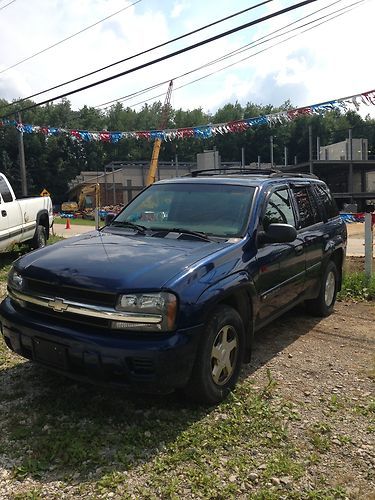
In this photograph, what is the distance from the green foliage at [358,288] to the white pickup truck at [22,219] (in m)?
6.24

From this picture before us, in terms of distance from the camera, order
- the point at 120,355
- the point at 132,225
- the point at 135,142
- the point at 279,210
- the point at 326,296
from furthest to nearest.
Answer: the point at 135,142, the point at 326,296, the point at 279,210, the point at 132,225, the point at 120,355

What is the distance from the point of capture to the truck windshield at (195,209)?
437cm

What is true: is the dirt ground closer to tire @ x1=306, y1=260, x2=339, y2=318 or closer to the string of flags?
tire @ x1=306, y1=260, x2=339, y2=318

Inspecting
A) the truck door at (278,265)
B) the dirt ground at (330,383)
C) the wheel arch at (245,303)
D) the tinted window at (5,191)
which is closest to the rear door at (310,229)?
the truck door at (278,265)

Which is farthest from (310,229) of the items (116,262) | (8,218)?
(8,218)

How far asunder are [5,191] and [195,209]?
6.24 metres

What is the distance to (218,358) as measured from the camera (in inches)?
144

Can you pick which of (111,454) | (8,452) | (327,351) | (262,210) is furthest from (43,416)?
(327,351)

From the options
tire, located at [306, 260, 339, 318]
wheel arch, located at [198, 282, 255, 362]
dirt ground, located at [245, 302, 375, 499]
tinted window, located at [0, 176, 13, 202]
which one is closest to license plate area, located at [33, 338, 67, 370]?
wheel arch, located at [198, 282, 255, 362]

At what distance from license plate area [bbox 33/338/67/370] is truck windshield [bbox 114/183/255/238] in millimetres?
1547

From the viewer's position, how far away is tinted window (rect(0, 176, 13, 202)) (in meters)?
9.52

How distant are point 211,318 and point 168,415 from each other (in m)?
0.78

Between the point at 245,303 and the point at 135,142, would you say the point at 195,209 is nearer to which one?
the point at 245,303

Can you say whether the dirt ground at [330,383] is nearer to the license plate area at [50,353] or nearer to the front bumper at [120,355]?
the front bumper at [120,355]
